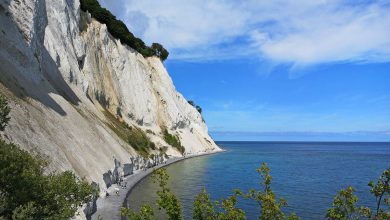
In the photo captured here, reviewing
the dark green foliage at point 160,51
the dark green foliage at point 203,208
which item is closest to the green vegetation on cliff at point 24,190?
the dark green foliage at point 203,208

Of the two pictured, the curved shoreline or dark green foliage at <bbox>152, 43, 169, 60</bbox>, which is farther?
dark green foliage at <bbox>152, 43, 169, 60</bbox>

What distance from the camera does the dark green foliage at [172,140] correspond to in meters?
92.3

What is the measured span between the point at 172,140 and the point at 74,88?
3997 cm

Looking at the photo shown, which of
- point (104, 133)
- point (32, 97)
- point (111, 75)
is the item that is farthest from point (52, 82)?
point (111, 75)

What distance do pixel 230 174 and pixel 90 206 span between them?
4036 cm

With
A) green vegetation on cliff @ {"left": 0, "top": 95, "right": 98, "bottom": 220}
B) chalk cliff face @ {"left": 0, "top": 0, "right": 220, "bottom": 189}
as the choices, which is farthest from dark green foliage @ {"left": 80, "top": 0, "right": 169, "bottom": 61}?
green vegetation on cliff @ {"left": 0, "top": 95, "right": 98, "bottom": 220}

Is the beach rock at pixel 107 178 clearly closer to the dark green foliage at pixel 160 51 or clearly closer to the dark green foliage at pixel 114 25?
the dark green foliage at pixel 114 25

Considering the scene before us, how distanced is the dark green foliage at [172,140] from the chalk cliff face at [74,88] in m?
1.88

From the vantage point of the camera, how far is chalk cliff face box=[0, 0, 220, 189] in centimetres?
3259

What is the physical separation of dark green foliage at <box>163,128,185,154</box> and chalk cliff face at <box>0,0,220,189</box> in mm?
1875

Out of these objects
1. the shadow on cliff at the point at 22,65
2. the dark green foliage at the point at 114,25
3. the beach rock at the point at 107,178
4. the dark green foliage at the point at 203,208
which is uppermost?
the dark green foliage at the point at 114,25

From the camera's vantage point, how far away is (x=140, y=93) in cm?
9044

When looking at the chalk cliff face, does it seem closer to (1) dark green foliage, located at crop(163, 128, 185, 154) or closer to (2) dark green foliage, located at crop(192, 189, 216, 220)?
(1) dark green foliage, located at crop(163, 128, 185, 154)

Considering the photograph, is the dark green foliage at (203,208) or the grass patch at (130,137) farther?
the grass patch at (130,137)
